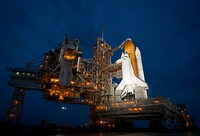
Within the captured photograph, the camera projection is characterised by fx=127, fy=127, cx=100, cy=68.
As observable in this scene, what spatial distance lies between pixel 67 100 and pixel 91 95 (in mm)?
8494

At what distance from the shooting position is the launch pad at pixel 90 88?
116 ft

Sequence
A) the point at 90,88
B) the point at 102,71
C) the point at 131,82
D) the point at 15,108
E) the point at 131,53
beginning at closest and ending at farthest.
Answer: the point at 15,108
the point at 131,82
the point at 90,88
the point at 131,53
the point at 102,71

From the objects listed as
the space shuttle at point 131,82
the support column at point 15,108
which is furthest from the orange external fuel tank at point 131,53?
the support column at point 15,108

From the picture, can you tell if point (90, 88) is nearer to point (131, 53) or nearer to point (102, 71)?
point (102, 71)

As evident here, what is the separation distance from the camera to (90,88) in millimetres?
41750

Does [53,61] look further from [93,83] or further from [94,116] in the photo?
[94,116]

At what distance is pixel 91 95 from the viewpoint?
145 feet

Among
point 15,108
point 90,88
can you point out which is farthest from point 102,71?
point 15,108

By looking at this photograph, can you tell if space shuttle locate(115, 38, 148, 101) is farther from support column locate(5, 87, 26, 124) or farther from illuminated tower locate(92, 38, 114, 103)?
support column locate(5, 87, 26, 124)

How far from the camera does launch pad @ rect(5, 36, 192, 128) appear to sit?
116 ft

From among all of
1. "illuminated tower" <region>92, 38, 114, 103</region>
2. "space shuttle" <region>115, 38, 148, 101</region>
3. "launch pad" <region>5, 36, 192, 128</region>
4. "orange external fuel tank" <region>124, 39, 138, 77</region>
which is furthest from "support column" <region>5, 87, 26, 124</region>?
"orange external fuel tank" <region>124, 39, 138, 77</region>

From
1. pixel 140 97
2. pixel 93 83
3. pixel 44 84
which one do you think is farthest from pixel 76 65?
pixel 140 97

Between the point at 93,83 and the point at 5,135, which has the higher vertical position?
the point at 93,83

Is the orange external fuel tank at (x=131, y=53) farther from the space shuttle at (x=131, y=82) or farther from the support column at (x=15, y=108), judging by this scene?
the support column at (x=15, y=108)
